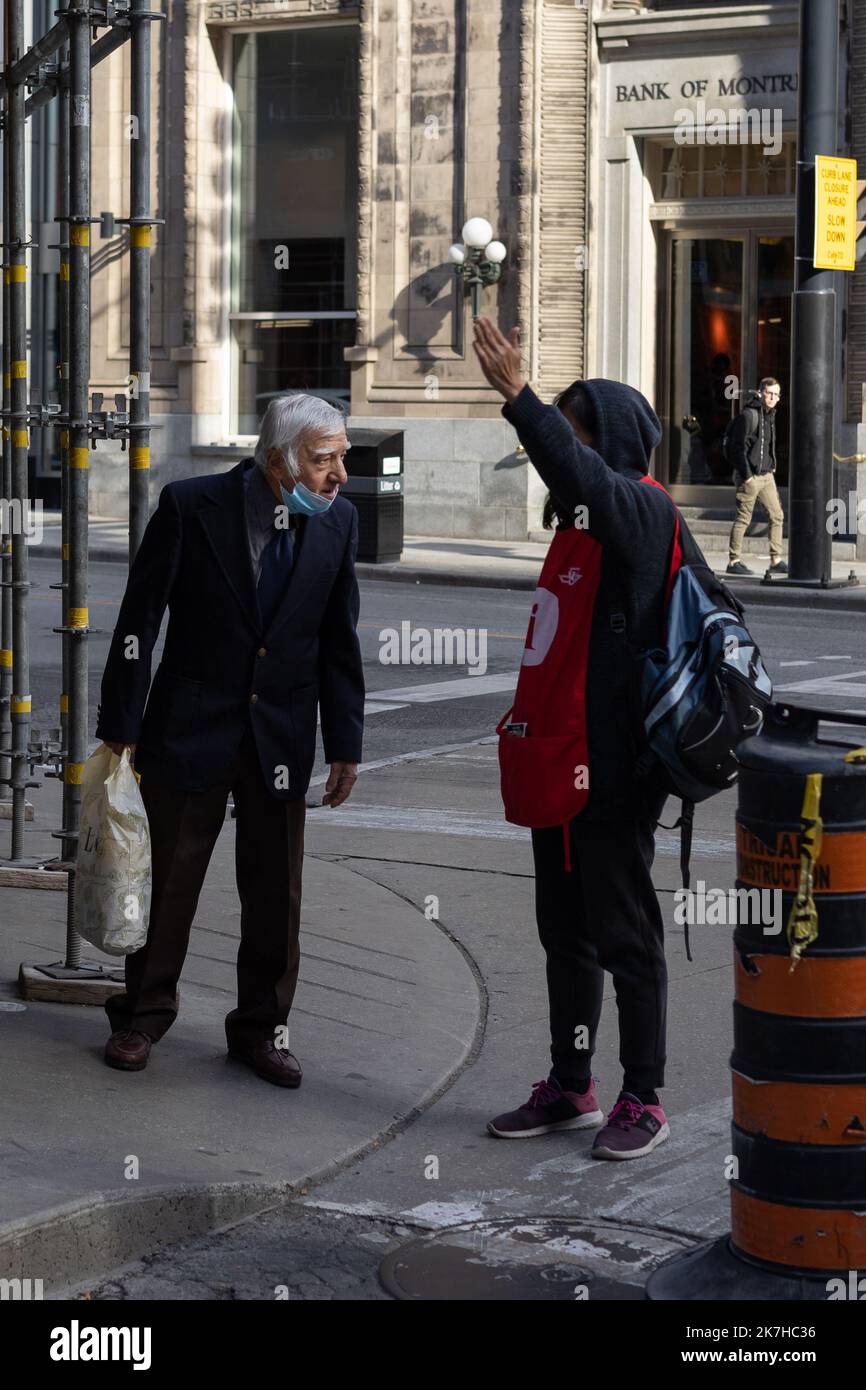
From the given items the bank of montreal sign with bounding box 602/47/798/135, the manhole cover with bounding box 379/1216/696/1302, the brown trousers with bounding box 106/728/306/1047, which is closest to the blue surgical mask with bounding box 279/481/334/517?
the brown trousers with bounding box 106/728/306/1047

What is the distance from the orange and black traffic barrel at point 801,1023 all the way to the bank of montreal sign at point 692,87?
66.5 feet

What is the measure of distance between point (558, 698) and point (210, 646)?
3.16ft

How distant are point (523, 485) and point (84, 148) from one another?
18.5 meters

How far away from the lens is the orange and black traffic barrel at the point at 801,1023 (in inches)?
149

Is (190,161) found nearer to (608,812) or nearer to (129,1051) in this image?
(129,1051)

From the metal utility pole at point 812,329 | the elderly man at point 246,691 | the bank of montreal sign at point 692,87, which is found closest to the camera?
the elderly man at point 246,691

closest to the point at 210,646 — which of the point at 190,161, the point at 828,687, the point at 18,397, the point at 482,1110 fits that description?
the point at 482,1110

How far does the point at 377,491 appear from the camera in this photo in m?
21.7

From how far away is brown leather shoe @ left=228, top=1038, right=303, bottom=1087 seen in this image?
5.43 m

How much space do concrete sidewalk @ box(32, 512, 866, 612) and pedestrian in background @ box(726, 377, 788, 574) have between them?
1.84ft

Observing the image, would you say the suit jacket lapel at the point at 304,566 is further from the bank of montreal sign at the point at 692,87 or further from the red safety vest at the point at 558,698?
the bank of montreal sign at the point at 692,87

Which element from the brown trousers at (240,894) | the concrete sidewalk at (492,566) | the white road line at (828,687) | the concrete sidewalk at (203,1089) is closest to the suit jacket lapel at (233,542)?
the brown trousers at (240,894)
